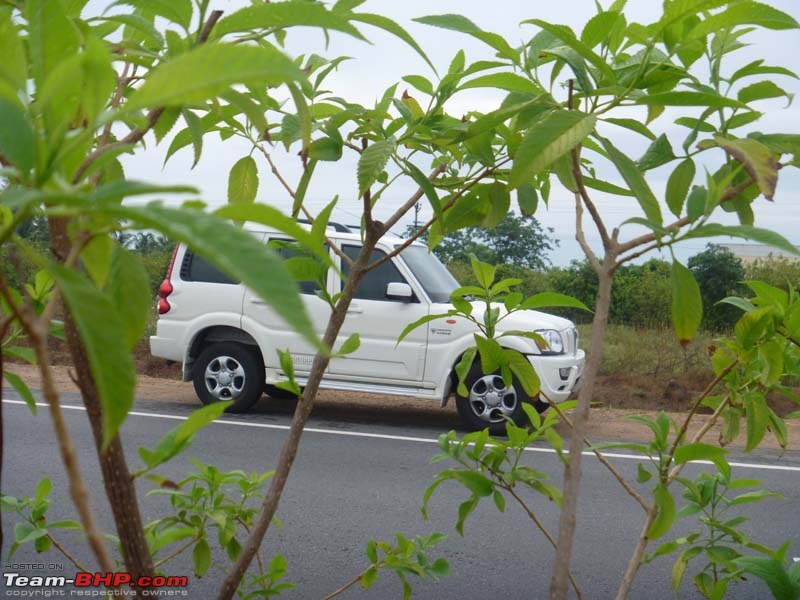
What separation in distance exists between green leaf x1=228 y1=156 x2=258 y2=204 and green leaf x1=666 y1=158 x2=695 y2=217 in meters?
0.50

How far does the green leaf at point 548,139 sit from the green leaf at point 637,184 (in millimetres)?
62

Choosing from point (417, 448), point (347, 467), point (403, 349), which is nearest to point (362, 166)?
point (347, 467)

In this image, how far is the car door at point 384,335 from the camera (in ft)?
24.1

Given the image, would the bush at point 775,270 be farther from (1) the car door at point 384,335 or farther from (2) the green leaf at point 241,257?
(2) the green leaf at point 241,257

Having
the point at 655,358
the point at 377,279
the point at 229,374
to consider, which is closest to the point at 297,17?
the point at 377,279

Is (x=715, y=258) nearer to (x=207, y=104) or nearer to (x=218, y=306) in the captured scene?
(x=218, y=306)

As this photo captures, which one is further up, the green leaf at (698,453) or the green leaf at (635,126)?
the green leaf at (635,126)

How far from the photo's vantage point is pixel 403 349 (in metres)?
7.38

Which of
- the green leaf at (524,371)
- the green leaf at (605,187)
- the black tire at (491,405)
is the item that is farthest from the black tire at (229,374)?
the green leaf at (605,187)

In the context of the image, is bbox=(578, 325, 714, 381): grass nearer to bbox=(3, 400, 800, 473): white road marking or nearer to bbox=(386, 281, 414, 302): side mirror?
bbox=(3, 400, 800, 473): white road marking

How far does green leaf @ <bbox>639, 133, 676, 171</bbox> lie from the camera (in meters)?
0.91

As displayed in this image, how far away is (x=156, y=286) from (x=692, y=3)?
13.1 metres

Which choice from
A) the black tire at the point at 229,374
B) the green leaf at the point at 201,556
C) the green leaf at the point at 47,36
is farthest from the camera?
the black tire at the point at 229,374

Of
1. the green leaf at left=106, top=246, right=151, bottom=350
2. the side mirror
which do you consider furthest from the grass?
the green leaf at left=106, top=246, right=151, bottom=350
